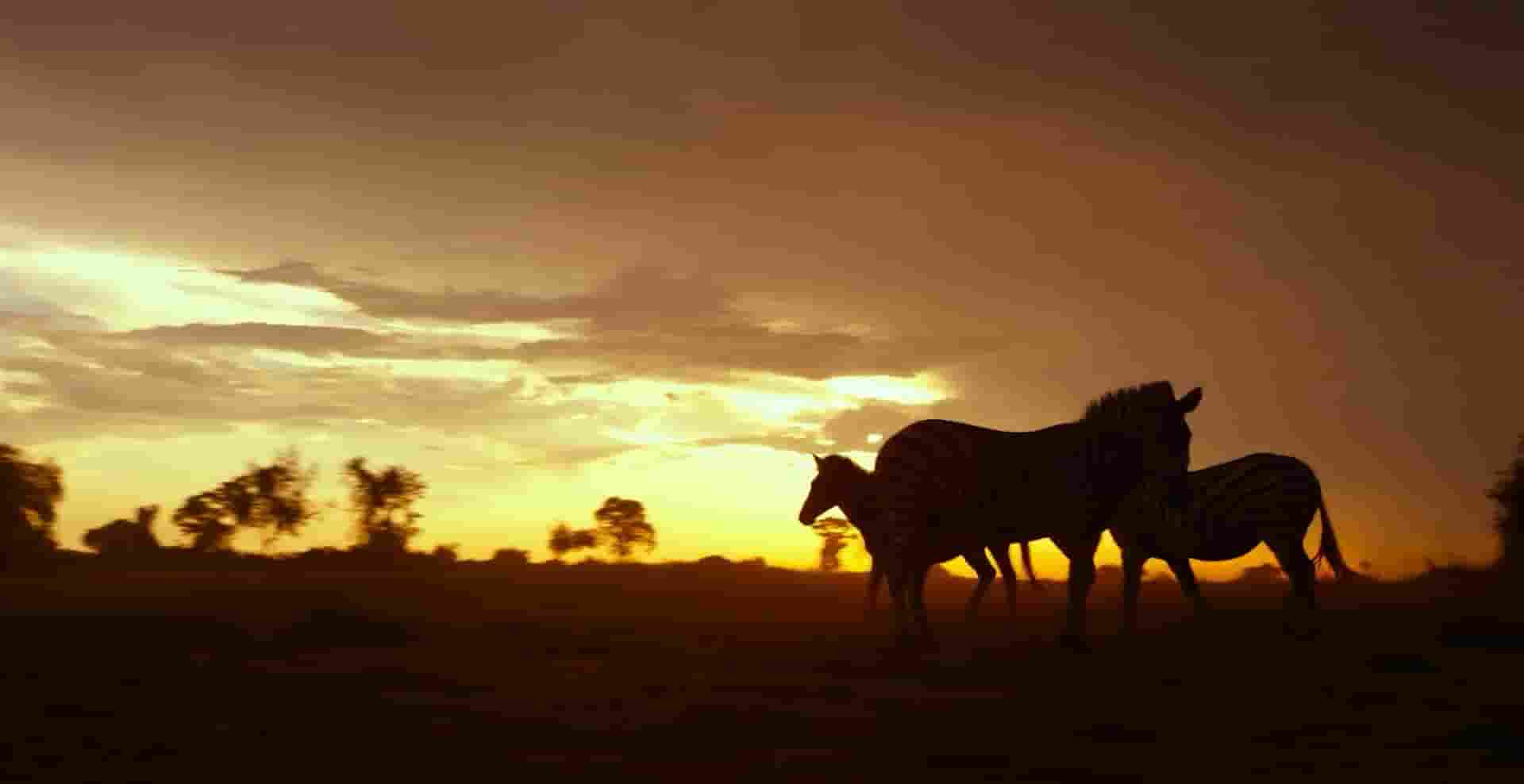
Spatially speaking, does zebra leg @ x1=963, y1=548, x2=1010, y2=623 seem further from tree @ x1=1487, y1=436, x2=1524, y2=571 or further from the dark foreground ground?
tree @ x1=1487, y1=436, x2=1524, y2=571

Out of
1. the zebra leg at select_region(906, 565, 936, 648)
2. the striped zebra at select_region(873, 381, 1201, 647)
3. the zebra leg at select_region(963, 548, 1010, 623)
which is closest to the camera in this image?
the striped zebra at select_region(873, 381, 1201, 647)

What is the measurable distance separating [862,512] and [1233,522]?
552 centimetres

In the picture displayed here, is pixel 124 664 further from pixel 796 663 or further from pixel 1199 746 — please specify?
pixel 1199 746

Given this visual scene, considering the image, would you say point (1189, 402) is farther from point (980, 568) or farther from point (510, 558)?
point (510, 558)

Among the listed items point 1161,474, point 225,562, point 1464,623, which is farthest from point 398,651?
point 225,562

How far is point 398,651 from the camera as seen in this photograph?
15.1 m

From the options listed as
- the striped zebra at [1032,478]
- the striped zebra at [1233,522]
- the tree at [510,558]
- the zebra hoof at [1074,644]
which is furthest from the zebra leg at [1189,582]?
the tree at [510,558]

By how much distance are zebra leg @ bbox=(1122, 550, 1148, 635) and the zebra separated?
211cm

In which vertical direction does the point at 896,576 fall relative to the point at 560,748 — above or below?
above

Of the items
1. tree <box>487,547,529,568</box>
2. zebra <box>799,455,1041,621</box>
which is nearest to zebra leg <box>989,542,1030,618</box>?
zebra <box>799,455,1041,621</box>

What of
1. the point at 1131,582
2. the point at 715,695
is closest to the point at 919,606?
the point at 1131,582

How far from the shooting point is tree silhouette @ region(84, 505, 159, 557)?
152 feet

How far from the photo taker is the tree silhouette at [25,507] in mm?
38000

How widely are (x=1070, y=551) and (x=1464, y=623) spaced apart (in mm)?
6493
